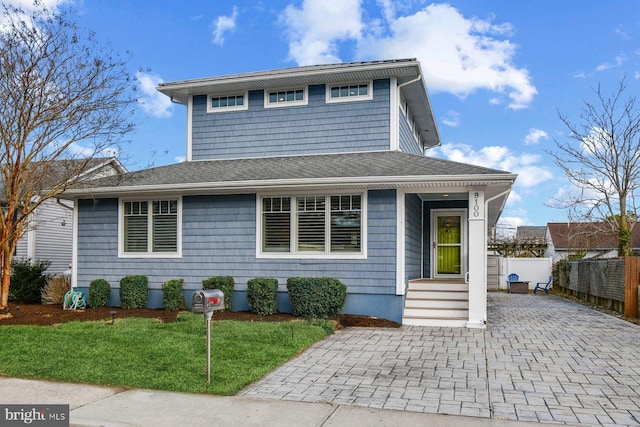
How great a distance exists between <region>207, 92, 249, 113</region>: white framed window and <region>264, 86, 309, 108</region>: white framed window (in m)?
0.58

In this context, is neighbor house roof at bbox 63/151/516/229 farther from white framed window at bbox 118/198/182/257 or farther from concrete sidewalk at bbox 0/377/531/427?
concrete sidewalk at bbox 0/377/531/427

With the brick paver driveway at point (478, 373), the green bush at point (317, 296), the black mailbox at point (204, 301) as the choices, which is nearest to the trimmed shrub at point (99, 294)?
the green bush at point (317, 296)

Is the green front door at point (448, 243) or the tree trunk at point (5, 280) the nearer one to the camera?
the tree trunk at point (5, 280)

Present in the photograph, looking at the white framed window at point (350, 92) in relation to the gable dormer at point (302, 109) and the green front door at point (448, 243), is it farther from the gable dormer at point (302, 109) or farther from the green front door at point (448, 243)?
the green front door at point (448, 243)

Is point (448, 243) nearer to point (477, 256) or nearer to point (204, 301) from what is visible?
point (477, 256)

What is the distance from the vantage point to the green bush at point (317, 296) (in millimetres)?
10891

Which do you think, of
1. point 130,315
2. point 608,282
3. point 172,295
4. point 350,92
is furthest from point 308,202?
point 608,282

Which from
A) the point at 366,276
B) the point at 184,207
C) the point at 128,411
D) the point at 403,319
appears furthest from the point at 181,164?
the point at 128,411

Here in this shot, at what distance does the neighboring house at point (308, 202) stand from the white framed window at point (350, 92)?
25mm

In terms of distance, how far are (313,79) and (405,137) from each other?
2945 mm

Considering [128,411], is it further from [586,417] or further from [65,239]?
[65,239]

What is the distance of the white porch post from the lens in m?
10.6

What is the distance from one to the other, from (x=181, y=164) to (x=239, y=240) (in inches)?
129

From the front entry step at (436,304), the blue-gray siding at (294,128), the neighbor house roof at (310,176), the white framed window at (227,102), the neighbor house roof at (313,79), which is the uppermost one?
the neighbor house roof at (313,79)
